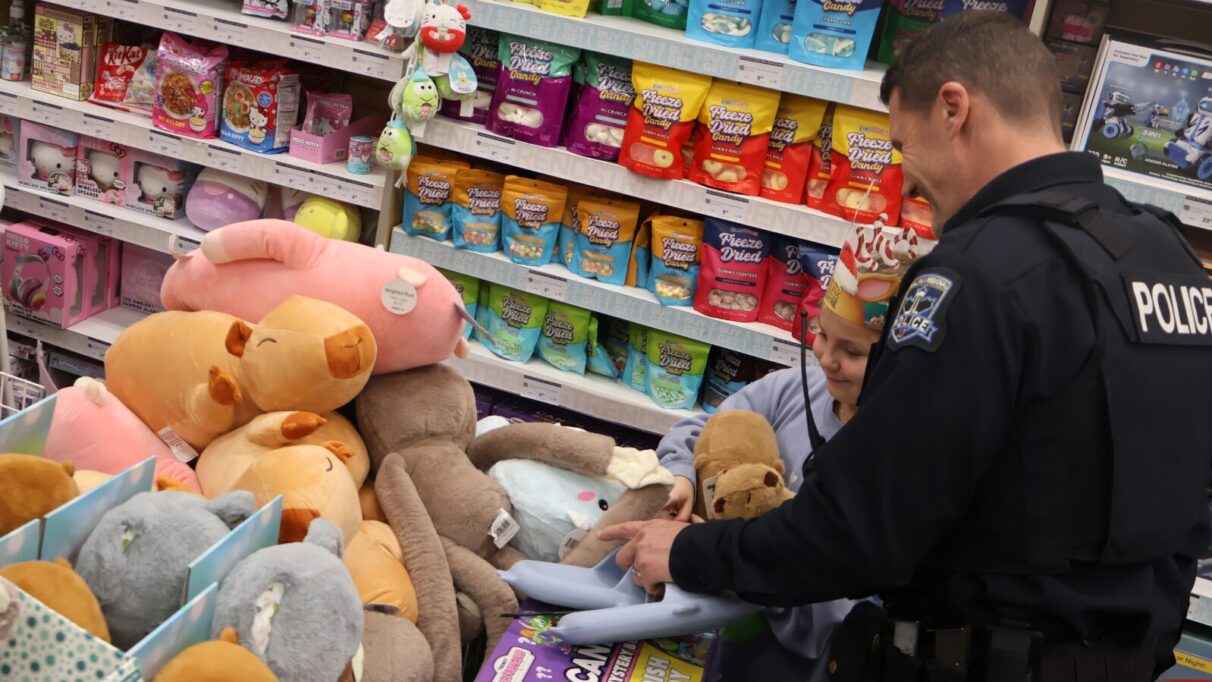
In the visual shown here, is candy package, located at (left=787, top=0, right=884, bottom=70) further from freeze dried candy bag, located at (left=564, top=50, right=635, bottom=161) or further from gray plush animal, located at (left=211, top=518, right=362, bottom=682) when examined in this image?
gray plush animal, located at (left=211, top=518, right=362, bottom=682)

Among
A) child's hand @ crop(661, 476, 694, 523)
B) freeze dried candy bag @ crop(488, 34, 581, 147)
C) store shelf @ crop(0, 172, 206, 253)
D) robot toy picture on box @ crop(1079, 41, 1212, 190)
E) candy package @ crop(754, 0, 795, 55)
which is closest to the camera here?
child's hand @ crop(661, 476, 694, 523)

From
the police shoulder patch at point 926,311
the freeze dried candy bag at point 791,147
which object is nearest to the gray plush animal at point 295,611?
the police shoulder patch at point 926,311

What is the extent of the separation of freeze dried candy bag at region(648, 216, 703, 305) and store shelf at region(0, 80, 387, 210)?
2.89 ft

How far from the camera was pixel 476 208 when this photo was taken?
3371 mm

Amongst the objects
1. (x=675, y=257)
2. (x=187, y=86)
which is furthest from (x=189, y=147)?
(x=675, y=257)

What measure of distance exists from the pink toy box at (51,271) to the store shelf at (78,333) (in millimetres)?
27

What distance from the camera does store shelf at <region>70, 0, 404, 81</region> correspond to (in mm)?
3258

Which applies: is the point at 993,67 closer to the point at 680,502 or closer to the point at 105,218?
the point at 680,502

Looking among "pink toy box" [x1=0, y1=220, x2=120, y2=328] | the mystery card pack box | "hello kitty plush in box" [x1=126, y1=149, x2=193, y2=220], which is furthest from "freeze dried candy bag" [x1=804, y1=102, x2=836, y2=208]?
"pink toy box" [x1=0, y1=220, x2=120, y2=328]

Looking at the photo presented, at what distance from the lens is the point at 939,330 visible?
4.04ft

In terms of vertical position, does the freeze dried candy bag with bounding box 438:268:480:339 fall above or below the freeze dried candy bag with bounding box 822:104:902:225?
below

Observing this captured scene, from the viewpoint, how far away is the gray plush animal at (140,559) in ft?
4.12

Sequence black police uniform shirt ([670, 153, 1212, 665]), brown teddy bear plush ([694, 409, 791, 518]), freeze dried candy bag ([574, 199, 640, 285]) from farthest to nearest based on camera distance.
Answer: freeze dried candy bag ([574, 199, 640, 285])
brown teddy bear plush ([694, 409, 791, 518])
black police uniform shirt ([670, 153, 1212, 665])

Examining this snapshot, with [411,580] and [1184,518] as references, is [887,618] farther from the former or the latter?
[411,580]
